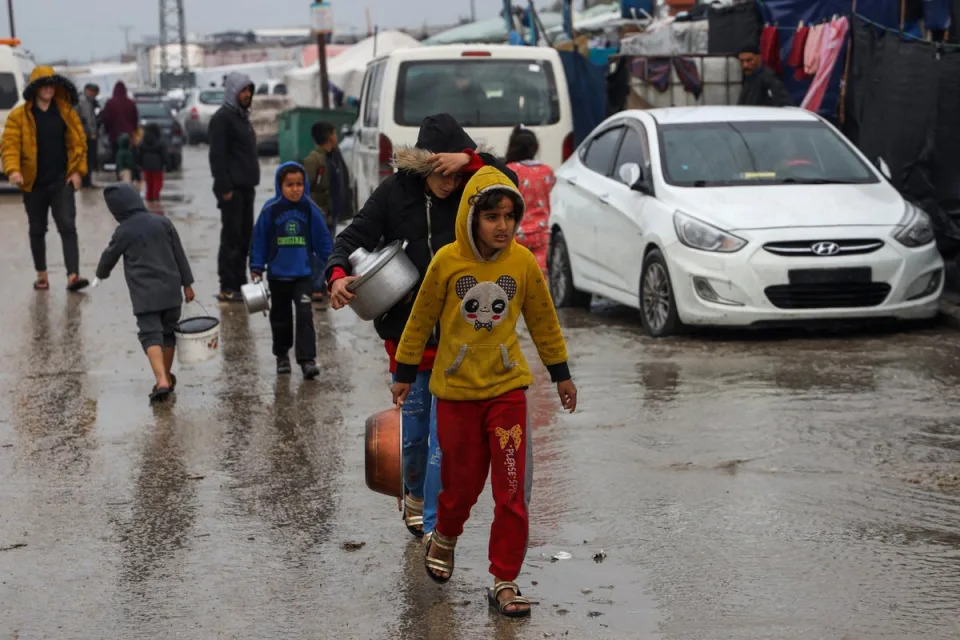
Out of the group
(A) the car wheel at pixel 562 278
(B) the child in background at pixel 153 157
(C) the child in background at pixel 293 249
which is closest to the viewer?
(C) the child in background at pixel 293 249

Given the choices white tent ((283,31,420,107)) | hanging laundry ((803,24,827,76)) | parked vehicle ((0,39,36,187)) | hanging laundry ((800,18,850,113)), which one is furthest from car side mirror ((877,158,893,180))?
white tent ((283,31,420,107))

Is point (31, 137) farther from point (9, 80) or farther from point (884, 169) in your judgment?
point (9, 80)

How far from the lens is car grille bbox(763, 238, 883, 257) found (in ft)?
35.0

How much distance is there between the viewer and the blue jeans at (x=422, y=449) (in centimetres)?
592

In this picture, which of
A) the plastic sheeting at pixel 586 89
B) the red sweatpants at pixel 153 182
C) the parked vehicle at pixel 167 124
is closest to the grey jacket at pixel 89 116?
the parked vehicle at pixel 167 124

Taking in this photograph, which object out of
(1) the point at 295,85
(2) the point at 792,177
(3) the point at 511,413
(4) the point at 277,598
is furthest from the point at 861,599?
(1) the point at 295,85

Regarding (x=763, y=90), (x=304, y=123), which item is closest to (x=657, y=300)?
(x=763, y=90)

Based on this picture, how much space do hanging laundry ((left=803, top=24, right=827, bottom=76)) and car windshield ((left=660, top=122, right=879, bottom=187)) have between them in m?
3.44

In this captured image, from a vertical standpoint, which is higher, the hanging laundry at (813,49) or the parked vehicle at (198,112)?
the hanging laundry at (813,49)

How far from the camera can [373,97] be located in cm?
1634

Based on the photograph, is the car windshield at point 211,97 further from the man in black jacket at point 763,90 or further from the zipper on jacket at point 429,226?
the zipper on jacket at point 429,226

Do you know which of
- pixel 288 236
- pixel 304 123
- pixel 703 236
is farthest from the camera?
pixel 304 123

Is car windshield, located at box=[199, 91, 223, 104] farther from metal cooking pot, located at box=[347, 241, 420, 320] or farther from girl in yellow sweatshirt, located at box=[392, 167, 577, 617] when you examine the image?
girl in yellow sweatshirt, located at box=[392, 167, 577, 617]

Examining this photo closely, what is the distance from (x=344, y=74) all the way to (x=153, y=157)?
1971 cm
